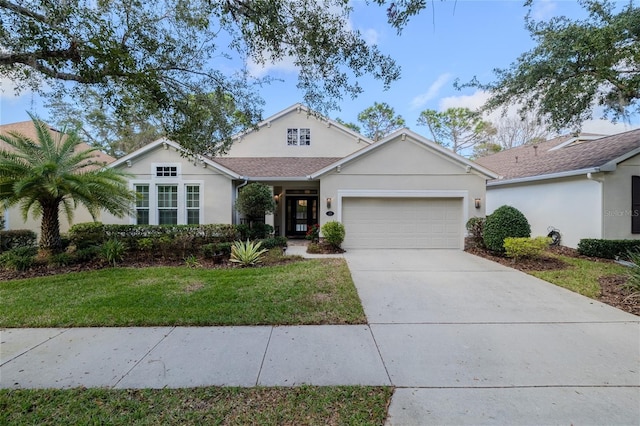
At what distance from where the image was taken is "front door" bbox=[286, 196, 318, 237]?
1435 centimetres

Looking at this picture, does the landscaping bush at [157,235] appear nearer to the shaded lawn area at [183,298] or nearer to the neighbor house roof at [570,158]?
the shaded lawn area at [183,298]

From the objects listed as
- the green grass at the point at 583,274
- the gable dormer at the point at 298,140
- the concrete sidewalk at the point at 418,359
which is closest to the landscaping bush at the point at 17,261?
the concrete sidewalk at the point at 418,359

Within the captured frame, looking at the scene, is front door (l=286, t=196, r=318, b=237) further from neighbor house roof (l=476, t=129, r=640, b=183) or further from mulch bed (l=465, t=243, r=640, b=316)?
neighbor house roof (l=476, t=129, r=640, b=183)

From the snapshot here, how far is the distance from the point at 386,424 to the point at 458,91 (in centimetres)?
1050

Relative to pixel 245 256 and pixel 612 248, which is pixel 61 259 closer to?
pixel 245 256

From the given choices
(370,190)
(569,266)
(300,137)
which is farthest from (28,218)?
(569,266)

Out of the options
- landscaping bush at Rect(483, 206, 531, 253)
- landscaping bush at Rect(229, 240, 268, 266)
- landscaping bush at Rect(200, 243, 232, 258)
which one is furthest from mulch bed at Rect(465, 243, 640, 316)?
landscaping bush at Rect(200, 243, 232, 258)

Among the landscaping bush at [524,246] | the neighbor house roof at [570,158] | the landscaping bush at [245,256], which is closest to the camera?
the landscaping bush at [524,246]

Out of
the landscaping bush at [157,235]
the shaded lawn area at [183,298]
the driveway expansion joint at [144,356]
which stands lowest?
the driveway expansion joint at [144,356]

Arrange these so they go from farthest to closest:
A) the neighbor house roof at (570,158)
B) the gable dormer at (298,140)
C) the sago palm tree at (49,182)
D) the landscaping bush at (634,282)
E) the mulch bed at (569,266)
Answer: the gable dormer at (298,140) → the neighbor house roof at (570,158) → the sago palm tree at (49,182) → the landscaping bush at (634,282) → the mulch bed at (569,266)

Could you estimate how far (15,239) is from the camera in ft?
33.1

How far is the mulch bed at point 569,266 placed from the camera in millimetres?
5242

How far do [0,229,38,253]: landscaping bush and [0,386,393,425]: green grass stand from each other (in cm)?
1037

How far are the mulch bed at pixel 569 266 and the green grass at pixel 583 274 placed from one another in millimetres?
150
